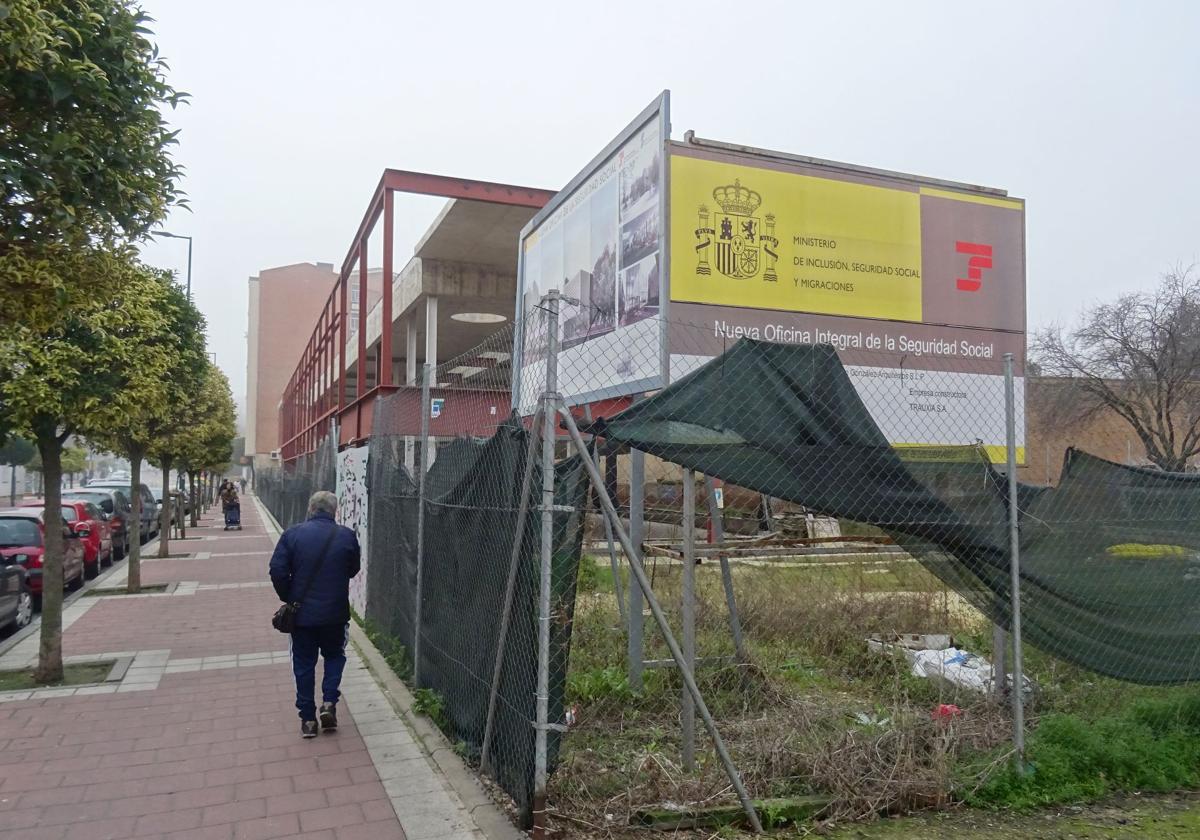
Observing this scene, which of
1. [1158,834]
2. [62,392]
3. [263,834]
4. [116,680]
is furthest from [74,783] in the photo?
[1158,834]

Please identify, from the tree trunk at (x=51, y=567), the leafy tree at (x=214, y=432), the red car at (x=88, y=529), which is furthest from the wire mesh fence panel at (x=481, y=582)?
the leafy tree at (x=214, y=432)

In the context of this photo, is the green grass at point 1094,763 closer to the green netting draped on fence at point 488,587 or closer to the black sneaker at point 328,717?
the green netting draped on fence at point 488,587

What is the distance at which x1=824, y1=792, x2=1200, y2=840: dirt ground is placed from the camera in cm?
445

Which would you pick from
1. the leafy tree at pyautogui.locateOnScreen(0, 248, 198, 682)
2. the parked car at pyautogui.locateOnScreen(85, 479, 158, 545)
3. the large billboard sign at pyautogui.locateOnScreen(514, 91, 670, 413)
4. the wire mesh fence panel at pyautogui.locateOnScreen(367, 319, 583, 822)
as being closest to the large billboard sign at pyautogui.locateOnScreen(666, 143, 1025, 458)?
the large billboard sign at pyautogui.locateOnScreen(514, 91, 670, 413)

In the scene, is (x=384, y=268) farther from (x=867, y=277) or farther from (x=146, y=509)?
(x=146, y=509)

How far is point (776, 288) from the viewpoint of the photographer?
7.38 metres

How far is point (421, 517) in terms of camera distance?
6664 mm

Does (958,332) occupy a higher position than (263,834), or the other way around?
(958,332)

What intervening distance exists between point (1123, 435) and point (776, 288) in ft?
81.8

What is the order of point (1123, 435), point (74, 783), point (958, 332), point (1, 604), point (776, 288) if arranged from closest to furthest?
point (74, 783)
point (776, 288)
point (958, 332)
point (1, 604)
point (1123, 435)

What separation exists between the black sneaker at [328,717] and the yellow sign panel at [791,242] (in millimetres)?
3852

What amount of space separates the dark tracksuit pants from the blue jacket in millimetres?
93

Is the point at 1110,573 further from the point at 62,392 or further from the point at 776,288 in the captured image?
the point at 62,392

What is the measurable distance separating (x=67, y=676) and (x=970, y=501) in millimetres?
7647
